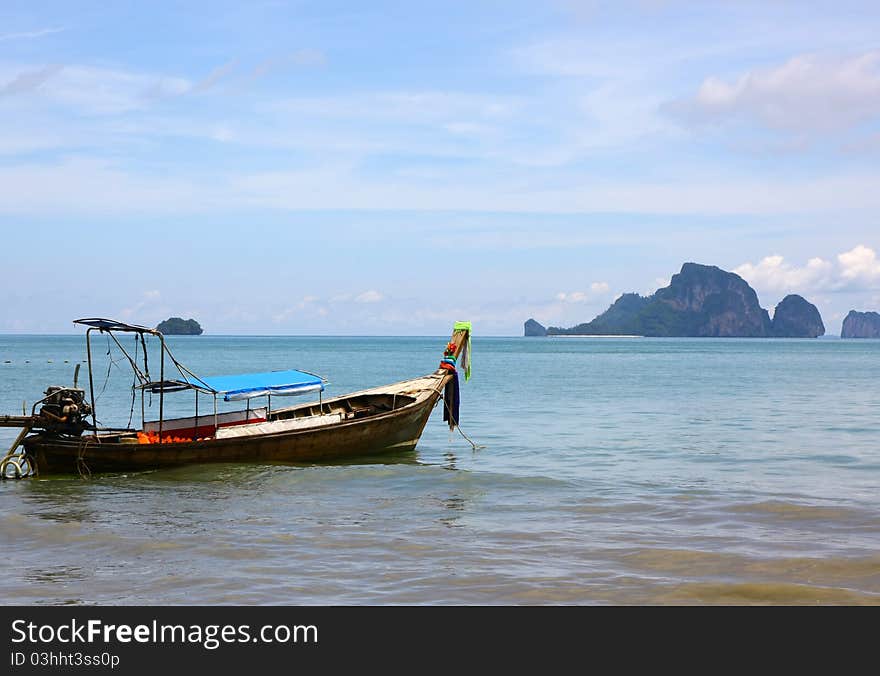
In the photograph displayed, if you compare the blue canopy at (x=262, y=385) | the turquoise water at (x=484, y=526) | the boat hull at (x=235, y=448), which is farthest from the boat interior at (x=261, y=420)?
the turquoise water at (x=484, y=526)

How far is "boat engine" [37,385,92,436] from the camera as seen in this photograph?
21734mm

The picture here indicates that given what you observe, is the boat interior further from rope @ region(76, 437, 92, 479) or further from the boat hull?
rope @ region(76, 437, 92, 479)

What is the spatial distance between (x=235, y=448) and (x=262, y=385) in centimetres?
189

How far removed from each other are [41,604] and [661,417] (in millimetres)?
31260

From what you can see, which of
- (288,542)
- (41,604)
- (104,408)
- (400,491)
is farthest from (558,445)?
(104,408)

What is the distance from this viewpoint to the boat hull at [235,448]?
22.0 metres

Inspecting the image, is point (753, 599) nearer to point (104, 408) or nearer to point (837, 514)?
point (837, 514)

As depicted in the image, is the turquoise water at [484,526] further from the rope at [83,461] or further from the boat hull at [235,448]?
the boat hull at [235,448]

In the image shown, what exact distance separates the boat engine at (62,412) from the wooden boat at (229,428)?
0.9 inches

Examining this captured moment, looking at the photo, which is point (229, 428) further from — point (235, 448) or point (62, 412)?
point (62, 412)

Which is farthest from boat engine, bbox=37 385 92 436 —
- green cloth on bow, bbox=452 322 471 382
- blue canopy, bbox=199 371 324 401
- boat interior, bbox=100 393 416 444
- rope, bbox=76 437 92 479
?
green cloth on bow, bbox=452 322 471 382

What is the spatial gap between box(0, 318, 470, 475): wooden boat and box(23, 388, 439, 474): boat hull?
2 centimetres

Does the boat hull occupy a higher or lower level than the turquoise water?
higher
